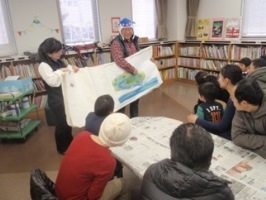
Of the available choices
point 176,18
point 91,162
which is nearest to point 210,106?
point 91,162

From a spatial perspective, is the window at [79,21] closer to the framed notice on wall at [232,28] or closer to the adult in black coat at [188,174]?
the framed notice on wall at [232,28]

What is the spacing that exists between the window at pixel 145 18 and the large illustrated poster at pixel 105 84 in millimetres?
2408

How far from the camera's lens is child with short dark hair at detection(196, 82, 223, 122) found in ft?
6.83

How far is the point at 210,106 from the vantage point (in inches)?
82.6

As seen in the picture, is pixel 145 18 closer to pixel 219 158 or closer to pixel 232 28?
pixel 232 28

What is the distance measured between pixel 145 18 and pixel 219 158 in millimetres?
4677

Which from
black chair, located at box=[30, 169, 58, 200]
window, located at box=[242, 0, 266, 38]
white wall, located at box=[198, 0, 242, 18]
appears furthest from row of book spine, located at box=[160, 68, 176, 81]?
black chair, located at box=[30, 169, 58, 200]

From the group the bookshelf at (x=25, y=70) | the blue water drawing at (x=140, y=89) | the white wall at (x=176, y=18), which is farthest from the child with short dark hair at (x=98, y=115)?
the white wall at (x=176, y=18)

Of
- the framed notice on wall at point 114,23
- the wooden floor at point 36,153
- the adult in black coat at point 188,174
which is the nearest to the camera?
the adult in black coat at point 188,174

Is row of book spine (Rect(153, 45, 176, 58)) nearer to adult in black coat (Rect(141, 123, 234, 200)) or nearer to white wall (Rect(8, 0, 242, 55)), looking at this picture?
white wall (Rect(8, 0, 242, 55))

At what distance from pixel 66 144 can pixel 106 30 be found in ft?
9.50

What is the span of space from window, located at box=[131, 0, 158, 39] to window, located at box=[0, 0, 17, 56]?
2.56 metres

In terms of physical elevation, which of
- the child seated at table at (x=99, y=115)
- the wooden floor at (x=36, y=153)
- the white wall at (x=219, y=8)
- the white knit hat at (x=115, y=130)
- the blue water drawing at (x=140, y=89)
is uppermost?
→ the white wall at (x=219, y=8)

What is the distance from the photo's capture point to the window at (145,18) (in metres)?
5.34
